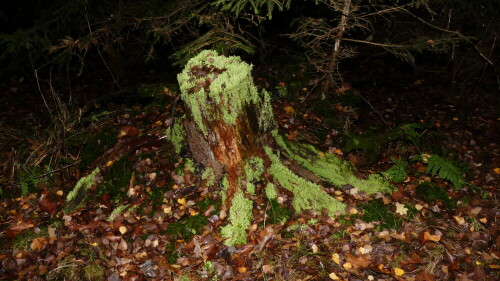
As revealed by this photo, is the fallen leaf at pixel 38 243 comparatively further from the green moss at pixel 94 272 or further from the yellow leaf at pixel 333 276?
the yellow leaf at pixel 333 276

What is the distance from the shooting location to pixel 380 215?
12.3 ft

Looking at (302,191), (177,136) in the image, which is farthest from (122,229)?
(302,191)

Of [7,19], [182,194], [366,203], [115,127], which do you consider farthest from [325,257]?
[7,19]

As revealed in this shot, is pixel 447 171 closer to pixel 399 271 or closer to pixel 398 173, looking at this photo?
pixel 398 173

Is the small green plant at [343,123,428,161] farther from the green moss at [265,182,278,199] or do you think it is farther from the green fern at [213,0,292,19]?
the green fern at [213,0,292,19]

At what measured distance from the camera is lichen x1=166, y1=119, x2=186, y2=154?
4.11 m

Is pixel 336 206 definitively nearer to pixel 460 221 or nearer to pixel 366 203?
pixel 366 203

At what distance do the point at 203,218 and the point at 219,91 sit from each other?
4.66 feet

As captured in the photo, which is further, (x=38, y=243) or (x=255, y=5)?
(x=255, y=5)

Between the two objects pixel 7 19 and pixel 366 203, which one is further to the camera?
pixel 7 19

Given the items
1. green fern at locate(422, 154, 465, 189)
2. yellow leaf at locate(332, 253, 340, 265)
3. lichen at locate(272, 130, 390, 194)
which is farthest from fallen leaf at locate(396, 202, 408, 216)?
yellow leaf at locate(332, 253, 340, 265)

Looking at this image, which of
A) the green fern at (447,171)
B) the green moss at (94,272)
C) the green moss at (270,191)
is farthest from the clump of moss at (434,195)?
the green moss at (94,272)

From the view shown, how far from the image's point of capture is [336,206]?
383 centimetres

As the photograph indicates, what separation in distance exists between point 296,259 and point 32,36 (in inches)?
229
